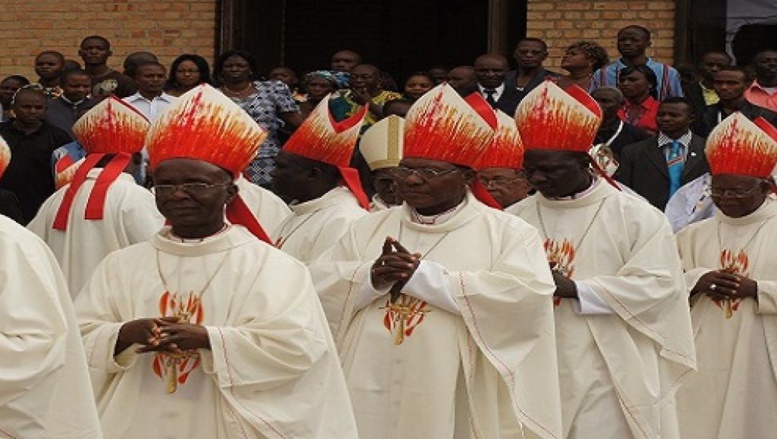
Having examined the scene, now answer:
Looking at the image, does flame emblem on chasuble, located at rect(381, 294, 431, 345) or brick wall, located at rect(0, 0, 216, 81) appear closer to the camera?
flame emblem on chasuble, located at rect(381, 294, 431, 345)

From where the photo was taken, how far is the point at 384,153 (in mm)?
11289

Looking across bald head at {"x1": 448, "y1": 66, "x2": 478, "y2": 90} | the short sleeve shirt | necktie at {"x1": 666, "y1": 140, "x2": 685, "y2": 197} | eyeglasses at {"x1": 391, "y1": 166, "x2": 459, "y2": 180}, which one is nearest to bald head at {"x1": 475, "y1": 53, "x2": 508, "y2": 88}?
bald head at {"x1": 448, "y1": 66, "x2": 478, "y2": 90}

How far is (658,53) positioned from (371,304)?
865cm

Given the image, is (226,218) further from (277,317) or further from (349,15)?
(349,15)

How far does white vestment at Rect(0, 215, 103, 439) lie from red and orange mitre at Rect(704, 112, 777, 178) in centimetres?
527

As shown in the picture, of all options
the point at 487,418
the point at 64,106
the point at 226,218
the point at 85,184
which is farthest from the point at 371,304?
the point at 64,106

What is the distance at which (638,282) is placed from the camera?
9.80 m

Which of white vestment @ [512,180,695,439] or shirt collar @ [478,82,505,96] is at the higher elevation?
shirt collar @ [478,82,505,96]

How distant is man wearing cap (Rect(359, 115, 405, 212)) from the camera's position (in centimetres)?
1115

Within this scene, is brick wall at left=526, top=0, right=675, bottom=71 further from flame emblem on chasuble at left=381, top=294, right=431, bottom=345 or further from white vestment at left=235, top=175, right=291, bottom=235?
flame emblem on chasuble at left=381, top=294, right=431, bottom=345

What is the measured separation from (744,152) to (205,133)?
4370 mm

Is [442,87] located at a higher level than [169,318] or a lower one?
higher

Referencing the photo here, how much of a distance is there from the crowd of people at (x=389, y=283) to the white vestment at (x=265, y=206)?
0.02 meters

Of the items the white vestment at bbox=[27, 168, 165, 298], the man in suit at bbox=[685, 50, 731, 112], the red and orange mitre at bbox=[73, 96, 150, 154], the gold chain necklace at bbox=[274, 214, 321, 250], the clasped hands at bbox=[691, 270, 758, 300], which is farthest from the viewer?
the man in suit at bbox=[685, 50, 731, 112]
